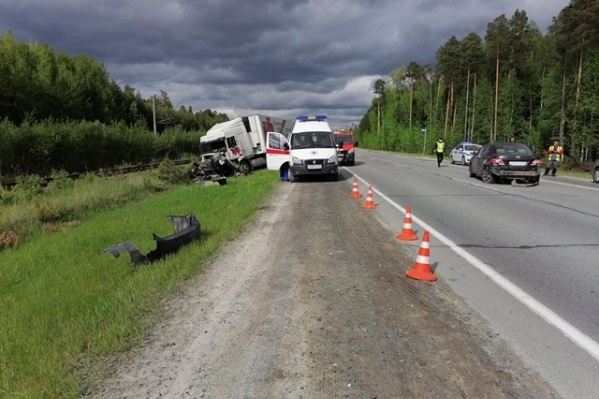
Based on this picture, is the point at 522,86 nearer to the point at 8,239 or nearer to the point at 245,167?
the point at 245,167

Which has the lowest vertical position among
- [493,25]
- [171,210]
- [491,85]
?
[171,210]

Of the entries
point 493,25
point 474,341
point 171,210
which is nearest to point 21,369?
point 474,341

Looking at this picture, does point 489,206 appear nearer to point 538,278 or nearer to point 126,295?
point 538,278

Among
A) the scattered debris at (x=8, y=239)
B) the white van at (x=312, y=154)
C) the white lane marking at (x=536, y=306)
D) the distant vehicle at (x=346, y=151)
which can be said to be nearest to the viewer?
the white lane marking at (x=536, y=306)

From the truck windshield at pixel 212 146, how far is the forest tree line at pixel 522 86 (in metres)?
26.1

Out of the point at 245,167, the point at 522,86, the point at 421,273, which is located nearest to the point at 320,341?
the point at 421,273

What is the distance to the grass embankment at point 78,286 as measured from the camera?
11.3 feet

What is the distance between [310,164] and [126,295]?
12800 mm

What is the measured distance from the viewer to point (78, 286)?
228 inches

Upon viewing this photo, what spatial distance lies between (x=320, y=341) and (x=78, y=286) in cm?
375

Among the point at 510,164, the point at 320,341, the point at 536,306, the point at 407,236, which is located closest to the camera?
the point at 320,341

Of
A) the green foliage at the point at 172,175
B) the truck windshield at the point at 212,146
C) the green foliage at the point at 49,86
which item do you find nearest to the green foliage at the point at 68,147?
the green foliage at the point at 49,86

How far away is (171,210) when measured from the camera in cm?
1257

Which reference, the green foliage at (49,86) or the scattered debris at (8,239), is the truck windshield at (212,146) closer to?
the green foliage at (49,86)
